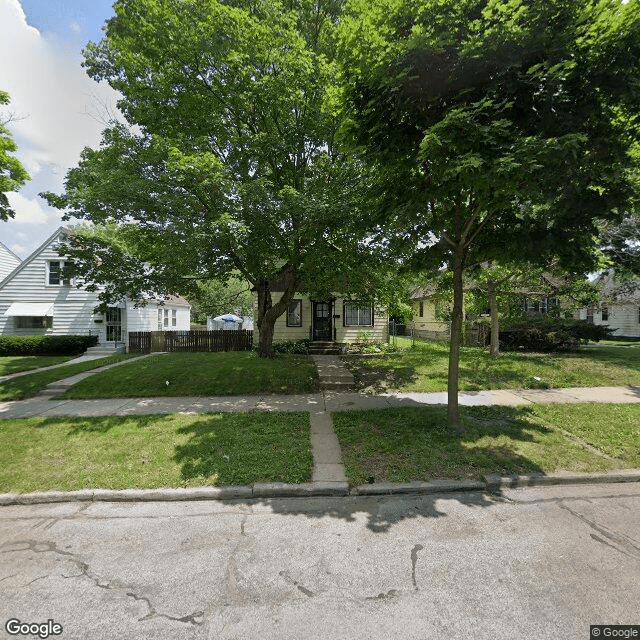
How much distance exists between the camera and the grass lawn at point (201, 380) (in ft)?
32.0

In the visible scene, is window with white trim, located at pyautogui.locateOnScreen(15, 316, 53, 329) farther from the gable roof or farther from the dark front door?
the dark front door

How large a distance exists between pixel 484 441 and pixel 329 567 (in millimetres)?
3993

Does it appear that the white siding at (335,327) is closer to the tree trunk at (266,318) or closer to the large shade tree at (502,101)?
the tree trunk at (266,318)

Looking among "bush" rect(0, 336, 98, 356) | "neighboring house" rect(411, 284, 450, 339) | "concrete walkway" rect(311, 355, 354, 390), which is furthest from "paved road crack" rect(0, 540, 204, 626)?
"neighboring house" rect(411, 284, 450, 339)

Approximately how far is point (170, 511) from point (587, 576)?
175 inches

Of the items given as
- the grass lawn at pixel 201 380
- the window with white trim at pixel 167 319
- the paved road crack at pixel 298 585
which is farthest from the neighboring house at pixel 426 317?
the paved road crack at pixel 298 585

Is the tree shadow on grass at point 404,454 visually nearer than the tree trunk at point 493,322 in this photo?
Yes

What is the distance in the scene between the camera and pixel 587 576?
3.00 meters

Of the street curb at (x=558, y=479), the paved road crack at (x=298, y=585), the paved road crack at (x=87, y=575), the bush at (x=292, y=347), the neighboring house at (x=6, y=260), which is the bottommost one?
the paved road crack at (x=87, y=575)

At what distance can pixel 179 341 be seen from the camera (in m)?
19.4

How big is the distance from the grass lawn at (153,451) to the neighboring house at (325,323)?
12.1 metres

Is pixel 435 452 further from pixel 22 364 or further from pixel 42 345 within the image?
pixel 42 345

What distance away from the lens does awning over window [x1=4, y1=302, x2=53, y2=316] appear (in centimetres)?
1912

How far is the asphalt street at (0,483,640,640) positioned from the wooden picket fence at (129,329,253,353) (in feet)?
49.8
